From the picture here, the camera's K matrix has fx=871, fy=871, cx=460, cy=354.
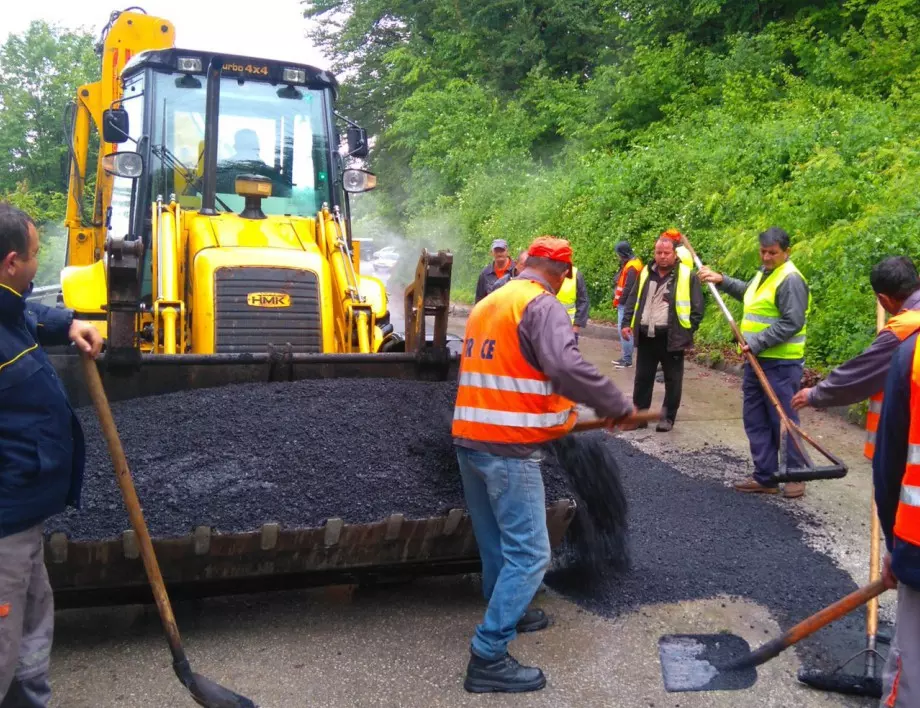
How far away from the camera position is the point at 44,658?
2.95 meters

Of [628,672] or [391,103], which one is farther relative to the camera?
[391,103]

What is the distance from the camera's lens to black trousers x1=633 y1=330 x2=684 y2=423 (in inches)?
298

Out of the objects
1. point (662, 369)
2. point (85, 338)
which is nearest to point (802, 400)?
point (85, 338)

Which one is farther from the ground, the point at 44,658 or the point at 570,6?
the point at 570,6

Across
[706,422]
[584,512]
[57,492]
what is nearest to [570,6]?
[706,422]

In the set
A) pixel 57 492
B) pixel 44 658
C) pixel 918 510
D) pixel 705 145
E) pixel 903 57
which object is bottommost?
pixel 44 658

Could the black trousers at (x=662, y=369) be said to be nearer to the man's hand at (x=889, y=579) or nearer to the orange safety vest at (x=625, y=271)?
the orange safety vest at (x=625, y=271)

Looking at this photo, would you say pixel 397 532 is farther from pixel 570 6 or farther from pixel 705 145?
pixel 570 6

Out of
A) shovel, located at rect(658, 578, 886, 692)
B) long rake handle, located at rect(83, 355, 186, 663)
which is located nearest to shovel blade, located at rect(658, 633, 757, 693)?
shovel, located at rect(658, 578, 886, 692)

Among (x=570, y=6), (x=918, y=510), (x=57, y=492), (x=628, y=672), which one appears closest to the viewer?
(x=918, y=510)

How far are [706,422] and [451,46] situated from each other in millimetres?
20326

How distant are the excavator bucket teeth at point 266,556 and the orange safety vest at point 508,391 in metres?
0.56

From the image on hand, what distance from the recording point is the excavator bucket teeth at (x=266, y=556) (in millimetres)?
3508

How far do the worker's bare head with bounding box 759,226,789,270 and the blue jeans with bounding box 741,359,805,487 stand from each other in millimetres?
680
